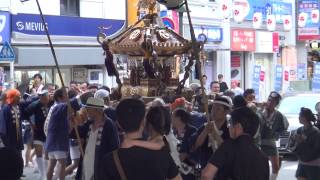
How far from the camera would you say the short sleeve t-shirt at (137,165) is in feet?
13.3

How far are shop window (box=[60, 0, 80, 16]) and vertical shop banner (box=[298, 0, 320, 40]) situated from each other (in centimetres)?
1559

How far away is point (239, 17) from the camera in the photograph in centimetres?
2800

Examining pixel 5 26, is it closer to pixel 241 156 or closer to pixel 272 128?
pixel 272 128

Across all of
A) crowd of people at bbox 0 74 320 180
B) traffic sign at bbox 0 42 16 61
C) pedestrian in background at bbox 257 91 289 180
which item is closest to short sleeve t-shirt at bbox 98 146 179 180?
crowd of people at bbox 0 74 320 180

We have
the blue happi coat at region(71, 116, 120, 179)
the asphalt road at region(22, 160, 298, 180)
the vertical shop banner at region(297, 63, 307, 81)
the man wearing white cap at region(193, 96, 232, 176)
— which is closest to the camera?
the man wearing white cap at region(193, 96, 232, 176)

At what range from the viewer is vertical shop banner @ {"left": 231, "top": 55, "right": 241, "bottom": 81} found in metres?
31.2

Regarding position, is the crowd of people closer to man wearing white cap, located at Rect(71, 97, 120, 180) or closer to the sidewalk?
man wearing white cap, located at Rect(71, 97, 120, 180)

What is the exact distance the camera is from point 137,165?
405 cm

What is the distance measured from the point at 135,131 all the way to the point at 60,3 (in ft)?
61.2

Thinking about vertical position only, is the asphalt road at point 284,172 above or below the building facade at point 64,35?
below

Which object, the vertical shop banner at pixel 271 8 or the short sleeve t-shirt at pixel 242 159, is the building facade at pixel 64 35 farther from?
the short sleeve t-shirt at pixel 242 159

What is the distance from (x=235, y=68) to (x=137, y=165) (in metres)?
27.7

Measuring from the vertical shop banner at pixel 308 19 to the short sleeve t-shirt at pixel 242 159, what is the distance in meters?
29.9

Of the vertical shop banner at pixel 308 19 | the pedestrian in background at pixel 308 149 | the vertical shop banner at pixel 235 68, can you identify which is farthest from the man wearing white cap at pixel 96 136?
the vertical shop banner at pixel 308 19
